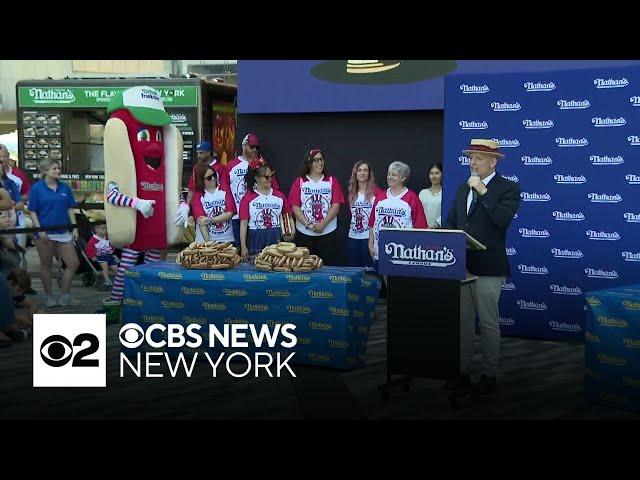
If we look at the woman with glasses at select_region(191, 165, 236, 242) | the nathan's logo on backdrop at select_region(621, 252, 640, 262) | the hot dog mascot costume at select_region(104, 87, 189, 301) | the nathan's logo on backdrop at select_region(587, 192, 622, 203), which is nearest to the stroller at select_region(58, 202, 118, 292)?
the woman with glasses at select_region(191, 165, 236, 242)

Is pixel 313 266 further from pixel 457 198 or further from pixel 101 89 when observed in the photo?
pixel 101 89

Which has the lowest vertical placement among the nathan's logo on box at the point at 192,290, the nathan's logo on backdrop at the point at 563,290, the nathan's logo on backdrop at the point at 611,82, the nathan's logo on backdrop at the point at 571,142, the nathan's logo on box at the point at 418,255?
the nathan's logo on backdrop at the point at 563,290

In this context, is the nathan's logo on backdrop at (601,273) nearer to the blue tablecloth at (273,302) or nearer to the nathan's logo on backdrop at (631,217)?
the nathan's logo on backdrop at (631,217)

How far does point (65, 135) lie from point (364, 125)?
5955 mm

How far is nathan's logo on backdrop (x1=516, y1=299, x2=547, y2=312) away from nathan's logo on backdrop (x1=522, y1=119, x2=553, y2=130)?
1.60m

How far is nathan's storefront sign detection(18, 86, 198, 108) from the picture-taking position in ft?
47.2

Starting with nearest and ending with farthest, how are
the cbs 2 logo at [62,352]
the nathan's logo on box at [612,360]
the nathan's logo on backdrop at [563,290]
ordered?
the nathan's logo on box at [612,360] → the cbs 2 logo at [62,352] → the nathan's logo on backdrop at [563,290]

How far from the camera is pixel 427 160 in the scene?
11.2 m

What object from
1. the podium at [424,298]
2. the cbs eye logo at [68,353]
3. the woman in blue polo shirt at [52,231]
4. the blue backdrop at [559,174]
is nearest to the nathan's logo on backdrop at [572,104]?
the blue backdrop at [559,174]

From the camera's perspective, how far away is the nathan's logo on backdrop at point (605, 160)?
774 centimetres

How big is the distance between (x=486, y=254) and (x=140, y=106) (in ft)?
12.7

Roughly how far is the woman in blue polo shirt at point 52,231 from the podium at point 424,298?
17.5 feet

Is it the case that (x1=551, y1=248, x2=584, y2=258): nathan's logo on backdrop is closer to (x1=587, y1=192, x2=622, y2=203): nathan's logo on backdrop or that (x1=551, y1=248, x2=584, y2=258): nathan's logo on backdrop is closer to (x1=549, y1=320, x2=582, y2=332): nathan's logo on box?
(x1=587, y1=192, x2=622, y2=203): nathan's logo on backdrop

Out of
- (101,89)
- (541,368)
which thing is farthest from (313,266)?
(101,89)
